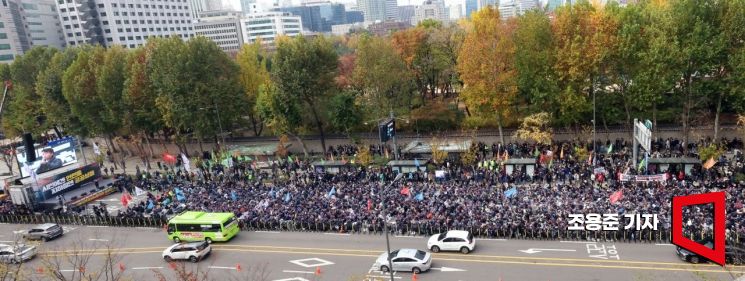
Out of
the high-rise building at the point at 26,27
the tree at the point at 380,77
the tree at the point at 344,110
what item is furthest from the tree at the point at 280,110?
the high-rise building at the point at 26,27

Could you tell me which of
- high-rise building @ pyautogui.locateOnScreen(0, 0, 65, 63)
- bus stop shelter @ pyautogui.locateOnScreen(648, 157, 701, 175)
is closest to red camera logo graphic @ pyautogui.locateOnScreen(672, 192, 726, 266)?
bus stop shelter @ pyautogui.locateOnScreen(648, 157, 701, 175)

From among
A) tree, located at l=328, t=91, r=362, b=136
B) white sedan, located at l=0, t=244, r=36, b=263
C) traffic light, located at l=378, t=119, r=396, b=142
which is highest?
traffic light, located at l=378, t=119, r=396, b=142

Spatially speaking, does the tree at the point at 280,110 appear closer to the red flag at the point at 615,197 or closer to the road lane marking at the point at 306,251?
the road lane marking at the point at 306,251

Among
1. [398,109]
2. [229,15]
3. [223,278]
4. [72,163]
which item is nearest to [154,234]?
[223,278]

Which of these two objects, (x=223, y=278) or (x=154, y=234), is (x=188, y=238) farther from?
(x=223, y=278)

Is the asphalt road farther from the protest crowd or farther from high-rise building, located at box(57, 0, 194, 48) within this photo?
high-rise building, located at box(57, 0, 194, 48)

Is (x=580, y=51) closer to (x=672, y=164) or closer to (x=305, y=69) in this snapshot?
(x=672, y=164)

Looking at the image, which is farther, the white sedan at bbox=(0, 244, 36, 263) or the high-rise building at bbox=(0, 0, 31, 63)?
the high-rise building at bbox=(0, 0, 31, 63)
